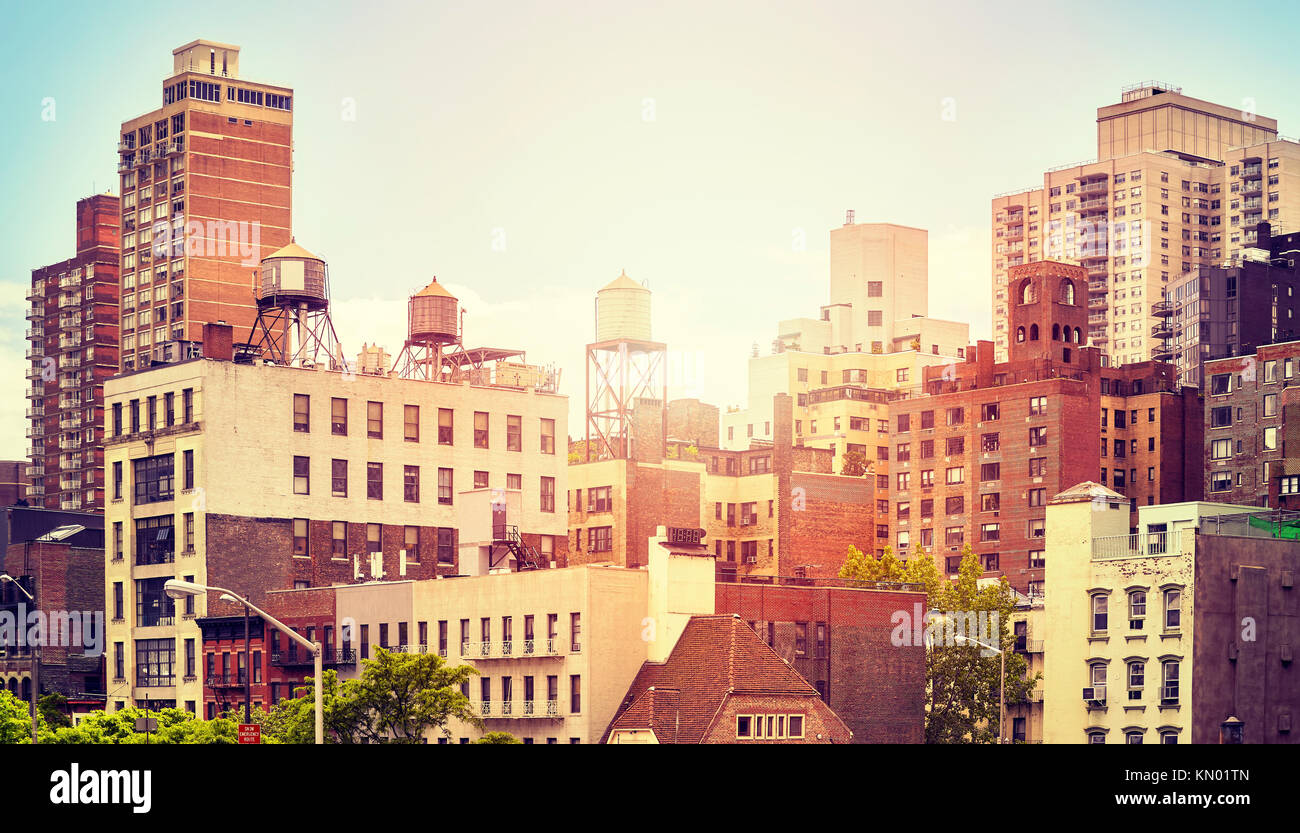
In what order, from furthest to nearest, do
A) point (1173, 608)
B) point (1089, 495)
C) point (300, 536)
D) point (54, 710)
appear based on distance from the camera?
point (300, 536)
point (54, 710)
point (1089, 495)
point (1173, 608)

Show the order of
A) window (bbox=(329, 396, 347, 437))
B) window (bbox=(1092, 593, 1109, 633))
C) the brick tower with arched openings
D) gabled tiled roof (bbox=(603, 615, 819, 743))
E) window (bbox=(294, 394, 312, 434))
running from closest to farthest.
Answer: gabled tiled roof (bbox=(603, 615, 819, 743)) → window (bbox=(1092, 593, 1109, 633)) → window (bbox=(294, 394, 312, 434)) → window (bbox=(329, 396, 347, 437)) → the brick tower with arched openings

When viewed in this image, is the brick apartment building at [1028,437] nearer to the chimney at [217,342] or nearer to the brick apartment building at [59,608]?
the chimney at [217,342]

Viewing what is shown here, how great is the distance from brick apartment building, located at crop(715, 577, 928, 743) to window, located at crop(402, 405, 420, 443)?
3213 centimetres

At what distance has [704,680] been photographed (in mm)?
95938

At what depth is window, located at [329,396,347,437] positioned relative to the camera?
5118 inches

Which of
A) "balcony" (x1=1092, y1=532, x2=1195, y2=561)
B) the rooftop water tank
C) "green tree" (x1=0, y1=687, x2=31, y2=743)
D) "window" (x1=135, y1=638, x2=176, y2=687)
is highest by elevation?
the rooftop water tank

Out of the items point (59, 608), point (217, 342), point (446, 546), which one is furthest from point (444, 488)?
point (59, 608)

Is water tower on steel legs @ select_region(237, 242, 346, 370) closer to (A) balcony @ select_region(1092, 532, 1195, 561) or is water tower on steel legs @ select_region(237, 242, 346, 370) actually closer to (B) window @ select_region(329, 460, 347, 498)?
(B) window @ select_region(329, 460, 347, 498)

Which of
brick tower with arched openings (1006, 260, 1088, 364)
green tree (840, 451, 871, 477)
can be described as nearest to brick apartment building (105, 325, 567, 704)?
green tree (840, 451, 871, 477)

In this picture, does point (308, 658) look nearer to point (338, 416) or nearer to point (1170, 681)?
point (338, 416)

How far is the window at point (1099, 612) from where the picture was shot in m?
106

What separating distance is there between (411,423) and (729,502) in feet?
157
